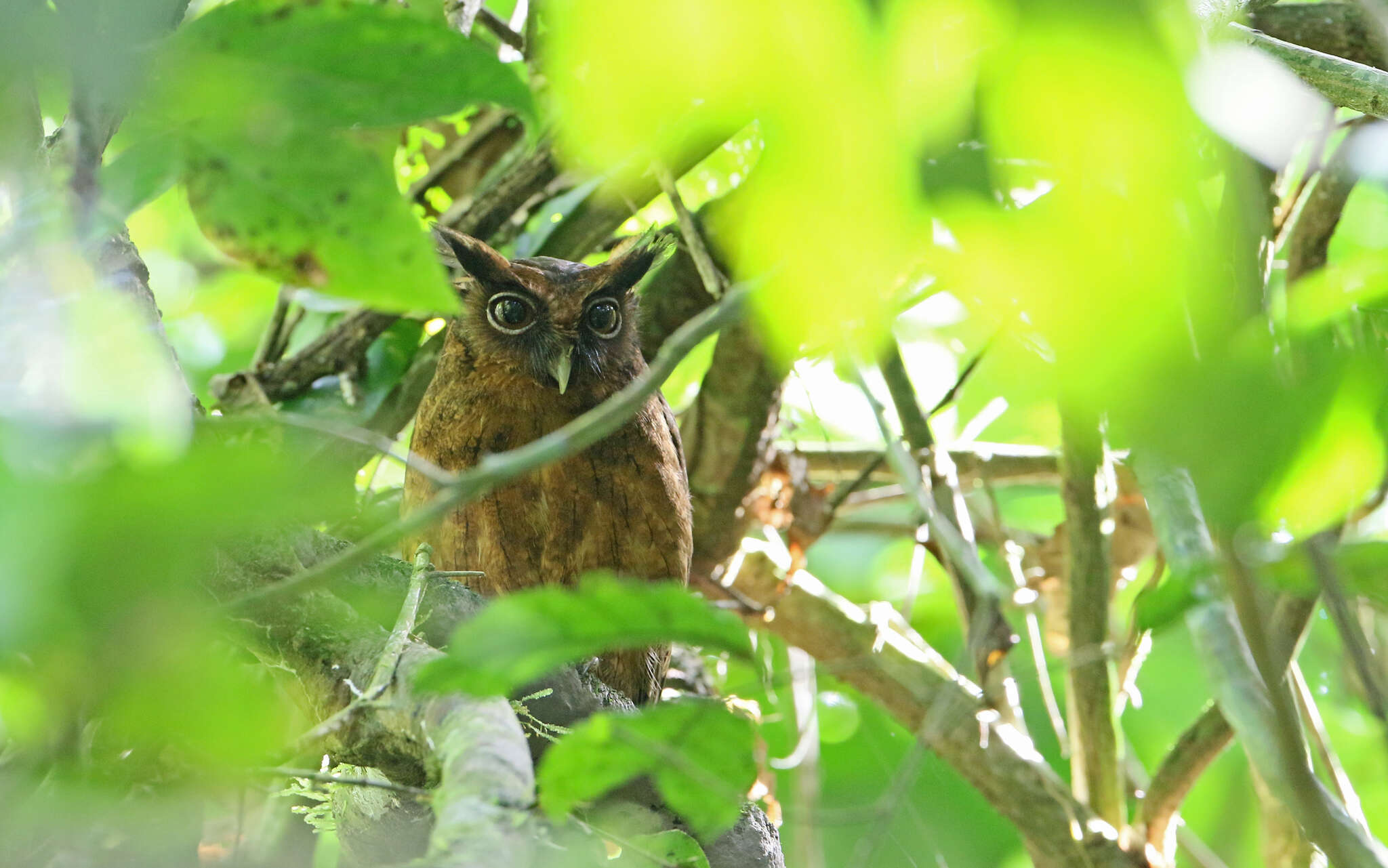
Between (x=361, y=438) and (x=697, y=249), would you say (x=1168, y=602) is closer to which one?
(x=361, y=438)

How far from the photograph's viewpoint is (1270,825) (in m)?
2.78

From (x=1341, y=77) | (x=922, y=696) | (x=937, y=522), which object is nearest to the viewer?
(x=937, y=522)

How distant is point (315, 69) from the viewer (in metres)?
0.54

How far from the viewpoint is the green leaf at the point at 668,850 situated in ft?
4.15

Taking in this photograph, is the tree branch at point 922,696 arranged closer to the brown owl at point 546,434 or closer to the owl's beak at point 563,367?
the brown owl at point 546,434

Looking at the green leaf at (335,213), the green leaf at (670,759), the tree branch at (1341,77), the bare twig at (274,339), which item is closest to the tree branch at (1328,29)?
the tree branch at (1341,77)

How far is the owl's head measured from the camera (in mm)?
2799

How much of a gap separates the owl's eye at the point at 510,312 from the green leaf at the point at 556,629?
2190 millimetres

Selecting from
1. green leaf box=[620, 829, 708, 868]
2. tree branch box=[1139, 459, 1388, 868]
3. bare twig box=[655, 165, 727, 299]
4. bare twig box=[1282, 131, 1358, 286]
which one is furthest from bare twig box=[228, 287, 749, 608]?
bare twig box=[1282, 131, 1358, 286]

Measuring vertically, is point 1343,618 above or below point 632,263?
above

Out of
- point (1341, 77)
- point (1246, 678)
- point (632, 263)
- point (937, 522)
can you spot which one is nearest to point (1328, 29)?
point (1341, 77)

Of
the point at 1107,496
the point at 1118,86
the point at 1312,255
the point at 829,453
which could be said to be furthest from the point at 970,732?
the point at 1118,86

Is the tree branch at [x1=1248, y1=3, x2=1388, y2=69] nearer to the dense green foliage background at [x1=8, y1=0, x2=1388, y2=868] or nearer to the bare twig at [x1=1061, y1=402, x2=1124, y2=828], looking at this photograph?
the bare twig at [x1=1061, y1=402, x2=1124, y2=828]

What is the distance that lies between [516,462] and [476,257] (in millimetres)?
2182
